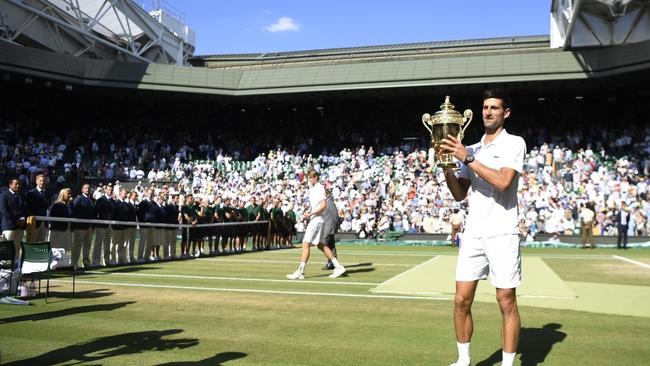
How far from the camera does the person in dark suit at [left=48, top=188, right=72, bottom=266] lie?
13.3 m

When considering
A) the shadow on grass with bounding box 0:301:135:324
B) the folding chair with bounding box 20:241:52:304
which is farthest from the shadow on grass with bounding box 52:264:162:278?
the shadow on grass with bounding box 0:301:135:324

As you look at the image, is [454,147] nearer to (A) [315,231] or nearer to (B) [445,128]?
(B) [445,128]

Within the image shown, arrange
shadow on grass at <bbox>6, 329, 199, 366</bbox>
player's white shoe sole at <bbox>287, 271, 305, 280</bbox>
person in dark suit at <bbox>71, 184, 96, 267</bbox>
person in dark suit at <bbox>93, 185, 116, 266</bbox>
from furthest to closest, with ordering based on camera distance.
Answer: person in dark suit at <bbox>93, 185, 116, 266</bbox> < person in dark suit at <bbox>71, 184, 96, 267</bbox> < player's white shoe sole at <bbox>287, 271, 305, 280</bbox> < shadow on grass at <bbox>6, 329, 199, 366</bbox>

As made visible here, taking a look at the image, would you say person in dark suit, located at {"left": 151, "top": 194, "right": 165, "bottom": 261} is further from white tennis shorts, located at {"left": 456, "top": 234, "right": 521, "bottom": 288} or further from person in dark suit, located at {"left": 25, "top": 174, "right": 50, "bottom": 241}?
white tennis shorts, located at {"left": 456, "top": 234, "right": 521, "bottom": 288}

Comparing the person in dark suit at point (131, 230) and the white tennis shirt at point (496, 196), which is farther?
the person in dark suit at point (131, 230)

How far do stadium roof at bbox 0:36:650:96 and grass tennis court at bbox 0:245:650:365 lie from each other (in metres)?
24.4

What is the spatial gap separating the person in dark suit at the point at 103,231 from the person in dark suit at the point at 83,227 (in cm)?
23

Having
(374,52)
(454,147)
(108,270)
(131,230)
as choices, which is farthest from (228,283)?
(374,52)

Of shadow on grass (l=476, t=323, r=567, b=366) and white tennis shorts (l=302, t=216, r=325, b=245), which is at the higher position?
white tennis shorts (l=302, t=216, r=325, b=245)

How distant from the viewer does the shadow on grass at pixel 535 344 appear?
5.65 m

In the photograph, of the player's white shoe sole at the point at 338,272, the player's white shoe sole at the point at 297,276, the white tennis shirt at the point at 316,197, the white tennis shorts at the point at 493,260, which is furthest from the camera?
the player's white shoe sole at the point at 338,272

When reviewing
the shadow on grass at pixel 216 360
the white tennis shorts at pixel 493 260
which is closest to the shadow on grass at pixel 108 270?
the shadow on grass at pixel 216 360

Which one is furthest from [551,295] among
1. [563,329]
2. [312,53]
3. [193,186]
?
[312,53]

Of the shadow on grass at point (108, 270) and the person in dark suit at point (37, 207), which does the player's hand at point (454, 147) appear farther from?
the shadow on grass at point (108, 270)
